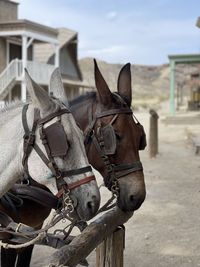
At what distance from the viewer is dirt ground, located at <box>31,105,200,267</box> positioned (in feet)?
18.9

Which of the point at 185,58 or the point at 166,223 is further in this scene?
the point at 185,58

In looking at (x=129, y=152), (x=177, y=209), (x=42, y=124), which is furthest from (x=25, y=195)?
(x=177, y=209)

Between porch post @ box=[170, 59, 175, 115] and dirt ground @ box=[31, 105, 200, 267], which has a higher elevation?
porch post @ box=[170, 59, 175, 115]

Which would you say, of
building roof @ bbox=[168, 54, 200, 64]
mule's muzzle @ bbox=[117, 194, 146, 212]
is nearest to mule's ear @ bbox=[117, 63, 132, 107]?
mule's muzzle @ bbox=[117, 194, 146, 212]

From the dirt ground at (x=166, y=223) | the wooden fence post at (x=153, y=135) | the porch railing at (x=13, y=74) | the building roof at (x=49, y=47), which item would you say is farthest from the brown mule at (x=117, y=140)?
the building roof at (x=49, y=47)

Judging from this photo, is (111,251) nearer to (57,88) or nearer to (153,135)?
(57,88)

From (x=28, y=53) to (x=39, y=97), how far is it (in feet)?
94.4

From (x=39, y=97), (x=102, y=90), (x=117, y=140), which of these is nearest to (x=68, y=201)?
(x=39, y=97)

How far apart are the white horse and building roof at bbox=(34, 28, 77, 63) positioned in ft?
100

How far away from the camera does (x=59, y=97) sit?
3227mm

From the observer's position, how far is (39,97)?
2887mm

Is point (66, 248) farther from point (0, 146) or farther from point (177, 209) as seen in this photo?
point (177, 209)

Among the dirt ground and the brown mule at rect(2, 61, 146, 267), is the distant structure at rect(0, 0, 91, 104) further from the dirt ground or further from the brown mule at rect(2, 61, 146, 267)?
the brown mule at rect(2, 61, 146, 267)

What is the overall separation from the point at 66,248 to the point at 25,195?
4.15ft
